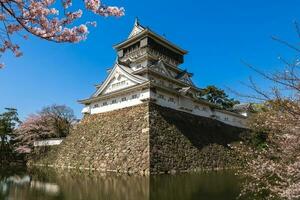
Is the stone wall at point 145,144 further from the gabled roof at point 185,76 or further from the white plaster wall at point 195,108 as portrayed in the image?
the gabled roof at point 185,76

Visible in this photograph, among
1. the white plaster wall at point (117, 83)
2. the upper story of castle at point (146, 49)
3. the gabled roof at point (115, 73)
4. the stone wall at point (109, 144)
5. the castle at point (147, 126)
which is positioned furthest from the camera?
the upper story of castle at point (146, 49)

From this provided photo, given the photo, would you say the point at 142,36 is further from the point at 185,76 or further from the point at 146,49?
the point at 185,76

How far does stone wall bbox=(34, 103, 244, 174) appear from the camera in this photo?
15.1 meters

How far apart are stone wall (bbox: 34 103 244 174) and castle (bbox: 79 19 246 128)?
31.7 inches

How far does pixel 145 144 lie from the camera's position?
15.3 metres

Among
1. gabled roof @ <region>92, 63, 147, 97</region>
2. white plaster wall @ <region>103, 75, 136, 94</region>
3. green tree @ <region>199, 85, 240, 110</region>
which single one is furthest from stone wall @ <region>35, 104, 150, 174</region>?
green tree @ <region>199, 85, 240, 110</region>

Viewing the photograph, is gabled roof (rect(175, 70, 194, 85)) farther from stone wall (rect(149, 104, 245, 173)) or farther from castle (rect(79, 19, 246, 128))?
stone wall (rect(149, 104, 245, 173))

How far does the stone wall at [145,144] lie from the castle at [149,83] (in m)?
0.80

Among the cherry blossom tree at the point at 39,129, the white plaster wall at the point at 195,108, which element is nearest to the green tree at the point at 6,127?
the cherry blossom tree at the point at 39,129

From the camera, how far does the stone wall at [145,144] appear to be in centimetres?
1515

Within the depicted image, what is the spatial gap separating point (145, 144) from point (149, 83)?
4546 mm

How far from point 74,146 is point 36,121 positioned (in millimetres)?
9261

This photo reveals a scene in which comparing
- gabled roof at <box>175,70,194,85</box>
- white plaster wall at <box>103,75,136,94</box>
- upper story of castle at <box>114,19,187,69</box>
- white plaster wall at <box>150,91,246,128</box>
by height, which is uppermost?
upper story of castle at <box>114,19,187,69</box>

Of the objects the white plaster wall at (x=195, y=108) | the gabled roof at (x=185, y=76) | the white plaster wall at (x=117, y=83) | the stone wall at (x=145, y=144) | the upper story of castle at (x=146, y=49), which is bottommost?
the stone wall at (x=145, y=144)
